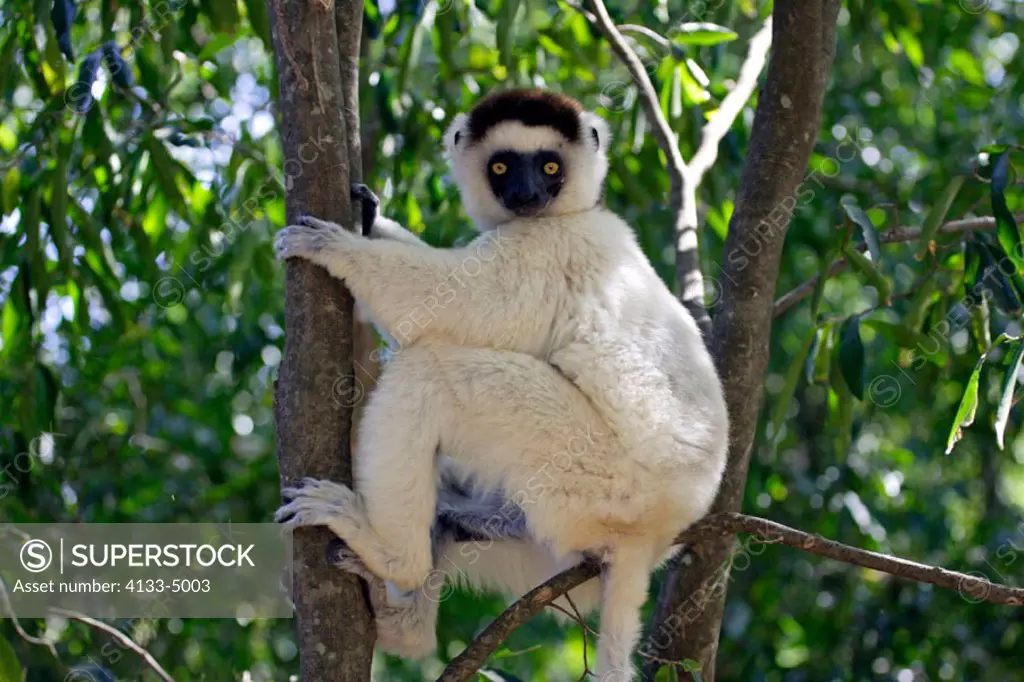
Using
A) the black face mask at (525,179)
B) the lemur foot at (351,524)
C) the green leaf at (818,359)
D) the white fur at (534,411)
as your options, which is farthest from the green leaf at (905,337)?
the lemur foot at (351,524)

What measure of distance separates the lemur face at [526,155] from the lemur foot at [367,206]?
619mm

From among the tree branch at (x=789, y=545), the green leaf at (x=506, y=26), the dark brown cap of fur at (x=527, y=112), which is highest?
the green leaf at (x=506, y=26)

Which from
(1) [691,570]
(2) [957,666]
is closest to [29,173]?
(1) [691,570]

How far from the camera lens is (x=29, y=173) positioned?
15.9 ft

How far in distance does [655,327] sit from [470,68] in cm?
260

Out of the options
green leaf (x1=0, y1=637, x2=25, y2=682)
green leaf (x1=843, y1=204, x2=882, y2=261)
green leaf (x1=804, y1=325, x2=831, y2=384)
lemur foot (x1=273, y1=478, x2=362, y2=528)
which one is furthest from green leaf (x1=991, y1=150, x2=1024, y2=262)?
green leaf (x1=0, y1=637, x2=25, y2=682)

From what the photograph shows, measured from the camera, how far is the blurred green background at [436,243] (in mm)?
4746

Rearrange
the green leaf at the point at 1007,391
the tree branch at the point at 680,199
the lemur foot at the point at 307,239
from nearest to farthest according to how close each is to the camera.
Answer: the green leaf at the point at 1007,391 → the lemur foot at the point at 307,239 → the tree branch at the point at 680,199

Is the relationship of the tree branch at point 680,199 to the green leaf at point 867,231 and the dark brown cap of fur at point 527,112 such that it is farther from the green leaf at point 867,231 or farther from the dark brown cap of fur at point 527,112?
the green leaf at point 867,231

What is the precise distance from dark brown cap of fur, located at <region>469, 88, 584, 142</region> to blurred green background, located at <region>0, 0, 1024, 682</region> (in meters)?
0.17

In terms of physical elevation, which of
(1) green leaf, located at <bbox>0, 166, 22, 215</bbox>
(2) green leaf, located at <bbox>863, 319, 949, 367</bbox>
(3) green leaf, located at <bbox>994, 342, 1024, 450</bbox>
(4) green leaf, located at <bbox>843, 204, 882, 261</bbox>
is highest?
(1) green leaf, located at <bbox>0, 166, 22, 215</bbox>

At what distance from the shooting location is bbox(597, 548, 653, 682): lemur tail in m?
3.54

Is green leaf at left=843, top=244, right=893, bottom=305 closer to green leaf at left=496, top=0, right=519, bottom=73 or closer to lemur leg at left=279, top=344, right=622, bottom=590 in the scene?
lemur leg at left=279, top=344, right=622, bottom=590

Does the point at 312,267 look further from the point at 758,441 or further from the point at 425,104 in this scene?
the point at 758,441
